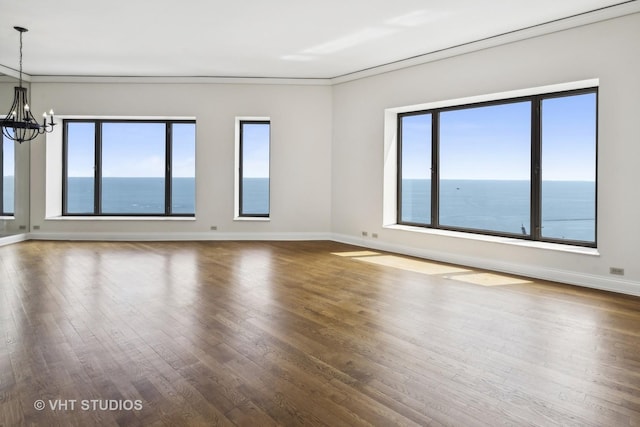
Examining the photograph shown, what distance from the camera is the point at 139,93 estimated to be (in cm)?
773

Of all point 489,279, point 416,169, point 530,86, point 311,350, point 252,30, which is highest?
point 252,30

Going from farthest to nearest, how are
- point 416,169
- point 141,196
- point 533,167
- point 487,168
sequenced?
point 141,196, point 416,169, point 487,168, point 533,167

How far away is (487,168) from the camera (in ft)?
20.1

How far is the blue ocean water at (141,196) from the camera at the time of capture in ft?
26.8

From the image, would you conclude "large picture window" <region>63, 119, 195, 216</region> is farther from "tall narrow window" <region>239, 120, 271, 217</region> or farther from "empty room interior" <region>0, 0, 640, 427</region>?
"tall narrow window" <region>239, 120, 271, 217</region>

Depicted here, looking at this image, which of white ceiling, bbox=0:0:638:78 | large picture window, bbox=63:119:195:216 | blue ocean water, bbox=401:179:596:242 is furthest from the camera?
large picture window, bbox=63:119:195:216

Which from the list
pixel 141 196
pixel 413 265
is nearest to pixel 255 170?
pixel 141 196

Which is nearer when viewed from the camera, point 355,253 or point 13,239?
point 355,253

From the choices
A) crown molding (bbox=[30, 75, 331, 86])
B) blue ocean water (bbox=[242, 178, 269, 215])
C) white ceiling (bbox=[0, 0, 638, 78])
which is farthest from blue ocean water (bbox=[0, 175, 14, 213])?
blue ocean water (bbox=[242, 178, 269, 215])

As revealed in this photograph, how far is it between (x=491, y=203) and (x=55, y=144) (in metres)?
7.99

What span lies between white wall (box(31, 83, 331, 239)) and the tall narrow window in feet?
1.23

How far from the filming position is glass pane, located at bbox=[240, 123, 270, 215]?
8.10 m

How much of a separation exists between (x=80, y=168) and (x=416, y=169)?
6547 mm

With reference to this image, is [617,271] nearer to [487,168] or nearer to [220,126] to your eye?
[487,168]
